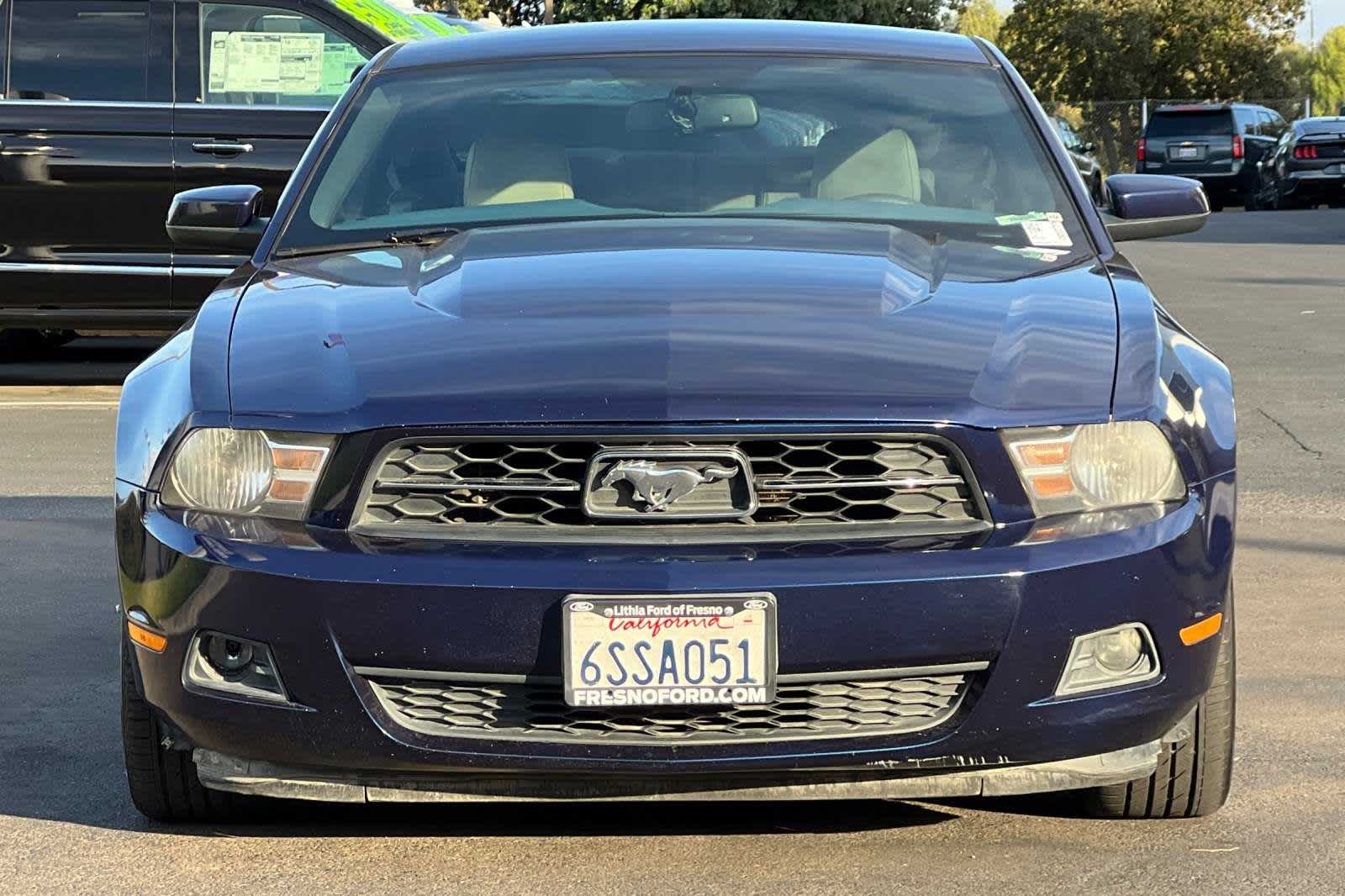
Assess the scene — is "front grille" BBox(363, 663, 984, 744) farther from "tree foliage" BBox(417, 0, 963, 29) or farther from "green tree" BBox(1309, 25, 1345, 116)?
"green tree" BBox(1309, 25, 1345, 116)

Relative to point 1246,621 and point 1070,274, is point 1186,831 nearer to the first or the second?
point 1070,274

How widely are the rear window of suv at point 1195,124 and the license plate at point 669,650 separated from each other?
32.0 meters

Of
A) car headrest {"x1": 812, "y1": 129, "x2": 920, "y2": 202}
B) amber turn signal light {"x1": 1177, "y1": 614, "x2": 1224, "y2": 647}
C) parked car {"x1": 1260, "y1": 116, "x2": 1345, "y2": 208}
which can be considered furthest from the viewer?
parked car {"x1": 1260, "y1": 116, "x2": 1345, "y2": 208}

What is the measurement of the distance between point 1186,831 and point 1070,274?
1.03 meters

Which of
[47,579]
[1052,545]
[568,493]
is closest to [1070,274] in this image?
[1052,545]

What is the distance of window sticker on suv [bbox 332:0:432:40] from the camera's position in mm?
9711

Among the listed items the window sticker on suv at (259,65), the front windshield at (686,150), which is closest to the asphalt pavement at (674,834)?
the front windshield at (686,150)

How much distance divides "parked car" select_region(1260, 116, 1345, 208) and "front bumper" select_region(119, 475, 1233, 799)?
92.9 ft

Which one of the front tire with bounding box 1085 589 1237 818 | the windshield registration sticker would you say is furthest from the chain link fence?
the front tire with bounding box 1085 589 1237 818

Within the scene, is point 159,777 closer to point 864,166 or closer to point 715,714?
point 715,714

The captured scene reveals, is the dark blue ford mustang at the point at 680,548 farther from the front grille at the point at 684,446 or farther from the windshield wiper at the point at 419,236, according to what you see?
the windshield wiper at the point at 419,236

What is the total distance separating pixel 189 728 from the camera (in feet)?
11.7

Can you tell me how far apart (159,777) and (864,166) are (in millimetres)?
2009

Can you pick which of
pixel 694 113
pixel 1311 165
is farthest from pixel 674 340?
pixel 1311 165
